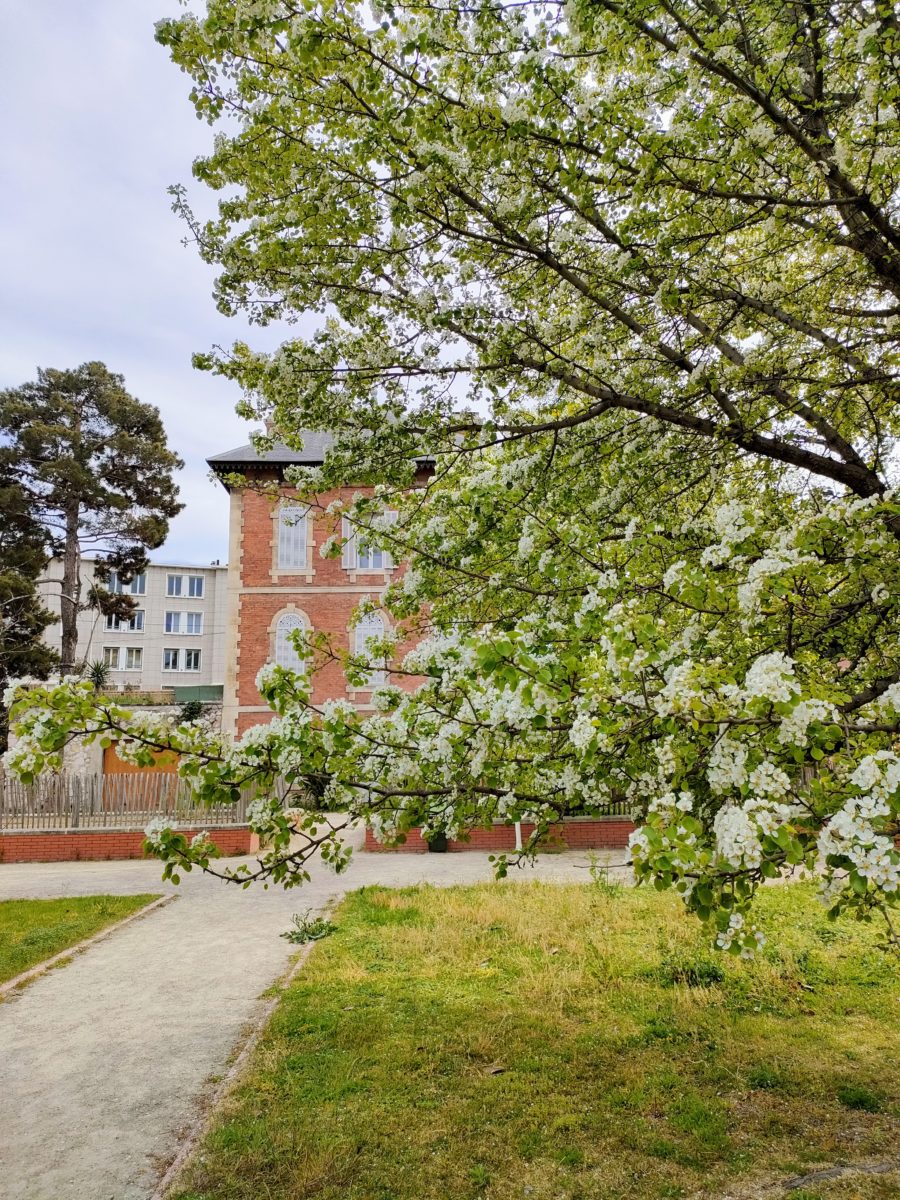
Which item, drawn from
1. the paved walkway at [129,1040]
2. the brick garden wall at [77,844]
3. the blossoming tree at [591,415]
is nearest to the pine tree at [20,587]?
the brick garden wall at [77,844]

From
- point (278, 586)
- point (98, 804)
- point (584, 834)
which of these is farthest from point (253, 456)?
point (584, 834)

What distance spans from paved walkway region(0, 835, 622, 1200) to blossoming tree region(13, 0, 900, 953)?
1.98 meters

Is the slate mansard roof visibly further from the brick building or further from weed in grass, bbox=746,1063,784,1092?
weed in grass, bbox=746,1063,784,1092

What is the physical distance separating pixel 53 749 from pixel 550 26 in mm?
4803

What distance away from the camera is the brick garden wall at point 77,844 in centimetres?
1658

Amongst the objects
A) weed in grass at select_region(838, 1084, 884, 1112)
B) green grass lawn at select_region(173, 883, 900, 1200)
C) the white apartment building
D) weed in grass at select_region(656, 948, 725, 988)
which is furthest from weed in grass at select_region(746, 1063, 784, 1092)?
the white apartment building

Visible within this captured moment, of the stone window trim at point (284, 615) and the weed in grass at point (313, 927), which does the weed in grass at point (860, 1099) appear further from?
the stone window trim at point (284, 615)

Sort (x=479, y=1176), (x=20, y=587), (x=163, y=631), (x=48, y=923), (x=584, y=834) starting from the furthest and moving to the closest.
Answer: (x=163, y=631), (x=20, y=587), (x=584, y=834), (x=48, y=923), (x=479, y=1176)

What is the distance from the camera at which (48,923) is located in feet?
34.7

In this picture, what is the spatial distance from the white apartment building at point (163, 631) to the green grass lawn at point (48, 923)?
32.1 meters

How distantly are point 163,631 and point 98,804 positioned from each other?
28842 millimetres

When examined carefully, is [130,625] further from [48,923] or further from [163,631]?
[48,923]

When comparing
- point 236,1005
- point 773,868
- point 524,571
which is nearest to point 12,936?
point 236,1005

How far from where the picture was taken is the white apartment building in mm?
43188
